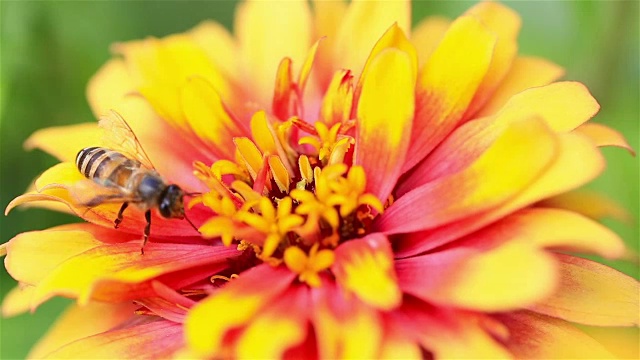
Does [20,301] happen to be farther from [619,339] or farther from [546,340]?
[619,339]

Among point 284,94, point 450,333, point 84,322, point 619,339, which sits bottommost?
point 619,339

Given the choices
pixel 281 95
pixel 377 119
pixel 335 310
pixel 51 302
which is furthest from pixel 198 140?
pixel 51 302

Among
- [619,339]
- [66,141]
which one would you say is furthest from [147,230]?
[619,339]

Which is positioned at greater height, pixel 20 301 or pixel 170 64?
pixel 170 64

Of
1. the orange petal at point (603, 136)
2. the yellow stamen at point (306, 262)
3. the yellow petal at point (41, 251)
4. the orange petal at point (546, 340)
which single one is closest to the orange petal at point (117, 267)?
the yellow petal at point (41, 251)

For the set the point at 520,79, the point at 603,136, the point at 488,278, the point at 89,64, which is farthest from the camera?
the point at 89,64

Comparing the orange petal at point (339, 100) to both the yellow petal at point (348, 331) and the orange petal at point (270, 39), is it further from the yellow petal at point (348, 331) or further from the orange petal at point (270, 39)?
the yellow petal at point (348, 331)
